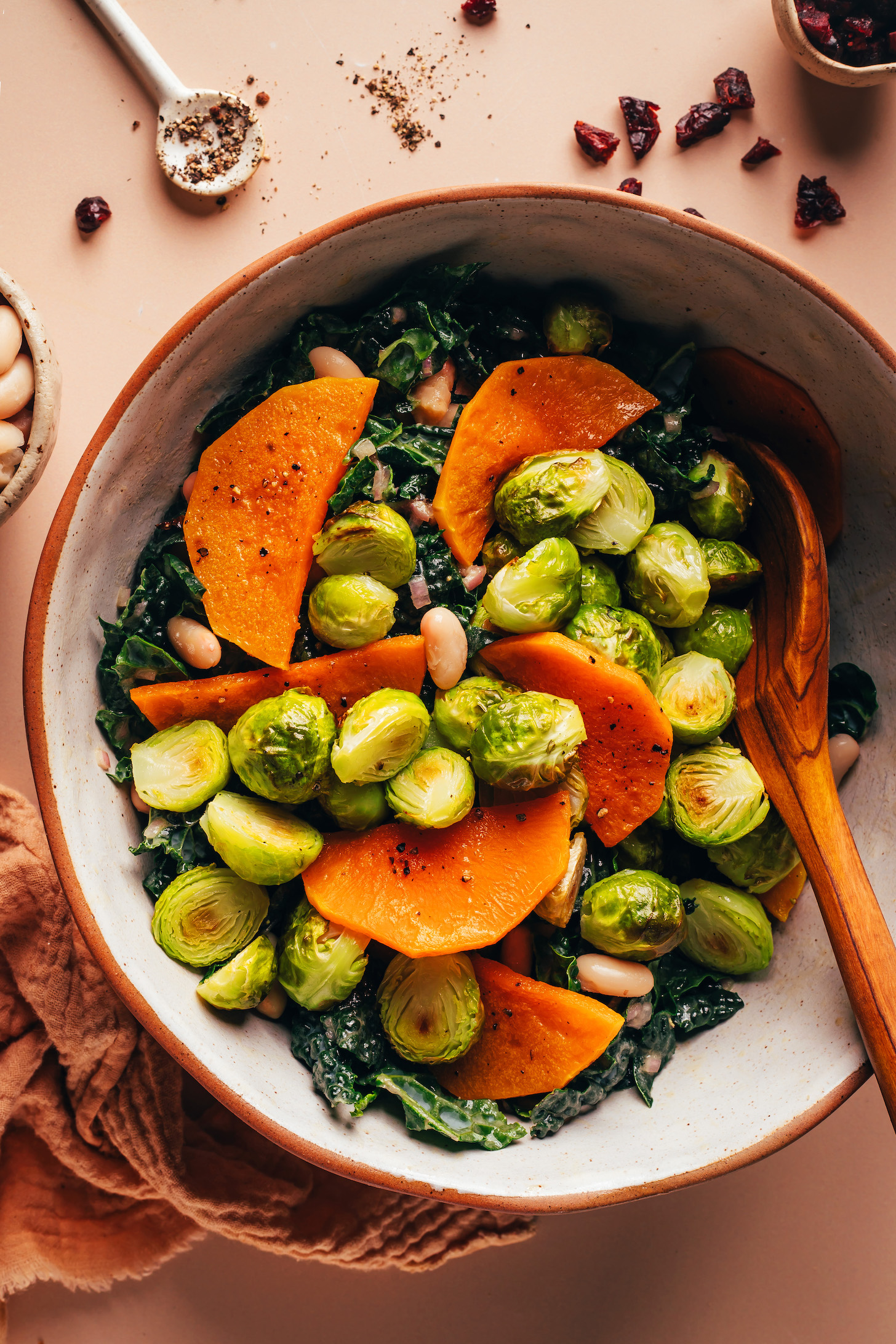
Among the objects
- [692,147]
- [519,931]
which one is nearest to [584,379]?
[692,147]

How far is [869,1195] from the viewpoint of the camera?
344cm

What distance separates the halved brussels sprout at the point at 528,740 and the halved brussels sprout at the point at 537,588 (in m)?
0.22

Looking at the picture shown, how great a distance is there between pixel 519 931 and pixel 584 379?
5.47 ft

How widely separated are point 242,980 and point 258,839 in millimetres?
422

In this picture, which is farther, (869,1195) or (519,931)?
(869,1195)

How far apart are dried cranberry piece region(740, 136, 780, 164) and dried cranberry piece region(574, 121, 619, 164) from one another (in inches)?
18.4

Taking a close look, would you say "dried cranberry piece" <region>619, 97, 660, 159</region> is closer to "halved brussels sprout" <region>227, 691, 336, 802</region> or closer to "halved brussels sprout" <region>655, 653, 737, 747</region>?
"halved brussels sprout" <region>655, 653, 737, 747</region>

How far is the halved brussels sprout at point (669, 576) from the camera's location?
274 cm

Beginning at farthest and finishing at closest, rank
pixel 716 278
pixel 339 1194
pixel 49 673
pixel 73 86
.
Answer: pixel 339 1194 < pixel 73 86 < pixel 716 278 < pixel 49 673

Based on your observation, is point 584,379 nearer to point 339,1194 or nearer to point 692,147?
point 692,147

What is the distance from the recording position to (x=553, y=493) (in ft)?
8.48

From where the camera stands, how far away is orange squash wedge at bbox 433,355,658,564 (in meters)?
2.69

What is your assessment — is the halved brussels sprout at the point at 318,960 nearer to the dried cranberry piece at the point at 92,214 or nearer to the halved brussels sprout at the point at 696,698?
the halved brussels sprout at the point at 696,698

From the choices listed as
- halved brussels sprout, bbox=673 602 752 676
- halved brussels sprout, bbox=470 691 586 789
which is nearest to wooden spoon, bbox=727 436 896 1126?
halved brussels sprout, bbox=673 602 752 676
